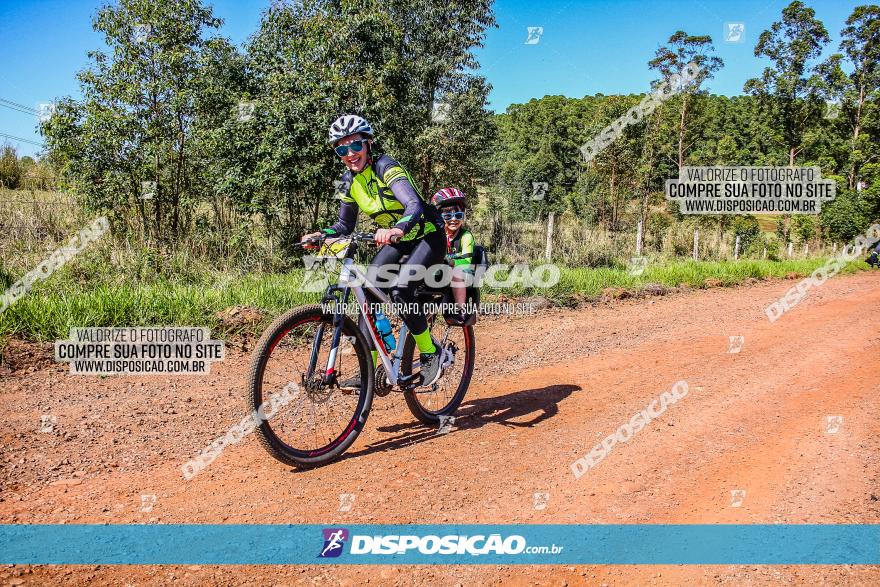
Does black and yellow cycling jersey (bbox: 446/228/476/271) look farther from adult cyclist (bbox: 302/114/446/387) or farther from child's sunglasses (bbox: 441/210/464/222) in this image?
adult cyclist (bbox: 302/114/446/387)

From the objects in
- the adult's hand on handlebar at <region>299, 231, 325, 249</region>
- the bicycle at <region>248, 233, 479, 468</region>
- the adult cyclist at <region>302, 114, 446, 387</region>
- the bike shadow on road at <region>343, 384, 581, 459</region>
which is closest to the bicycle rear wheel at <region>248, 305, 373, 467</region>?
the bicycle at <region>248, 233, 479, 468</region>

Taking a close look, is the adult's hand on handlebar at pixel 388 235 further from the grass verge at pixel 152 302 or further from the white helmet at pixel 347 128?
the grass verge at pixel 152 302

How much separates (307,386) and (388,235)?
130 cm

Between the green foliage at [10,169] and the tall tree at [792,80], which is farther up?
the tall tree at [792,80]

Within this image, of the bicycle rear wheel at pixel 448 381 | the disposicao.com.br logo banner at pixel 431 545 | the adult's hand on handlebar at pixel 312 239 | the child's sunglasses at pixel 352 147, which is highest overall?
the child's sunglasses at pixel 352 147

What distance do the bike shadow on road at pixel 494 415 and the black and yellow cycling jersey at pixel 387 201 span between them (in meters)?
1.75

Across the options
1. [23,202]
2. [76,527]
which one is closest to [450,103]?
[23,202]

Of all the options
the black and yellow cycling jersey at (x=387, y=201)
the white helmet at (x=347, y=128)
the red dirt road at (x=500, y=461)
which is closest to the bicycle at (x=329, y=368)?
the red dirt road at (x=500, y=461)

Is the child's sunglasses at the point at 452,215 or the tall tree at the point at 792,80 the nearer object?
the child's sunglasses at the point at 452,215

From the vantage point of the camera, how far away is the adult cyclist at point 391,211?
4207 mm

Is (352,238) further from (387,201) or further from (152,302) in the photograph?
(152,302)

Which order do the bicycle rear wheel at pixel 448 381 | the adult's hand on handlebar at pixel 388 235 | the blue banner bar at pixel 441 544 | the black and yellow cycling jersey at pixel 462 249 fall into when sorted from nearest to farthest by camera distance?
the blue banner bar at pixel 441 544 < the adult's hand on handlebar at pixel 388 235 < the bicycle rear wheel at pixel 448 381 < the black and yellow cycling jersey at pixel 462 249

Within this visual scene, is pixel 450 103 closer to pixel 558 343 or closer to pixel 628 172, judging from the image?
pixel 628 172

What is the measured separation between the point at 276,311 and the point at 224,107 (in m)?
8.94
